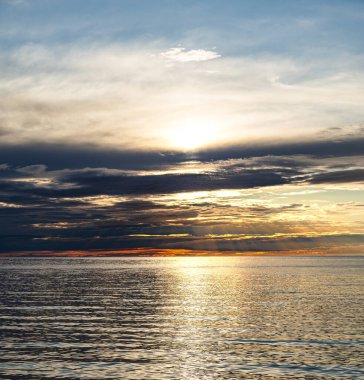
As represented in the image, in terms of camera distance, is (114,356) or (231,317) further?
(231,317)

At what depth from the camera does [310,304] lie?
253 ft

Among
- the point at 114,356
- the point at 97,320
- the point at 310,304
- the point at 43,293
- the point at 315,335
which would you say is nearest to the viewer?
the point at 114,356

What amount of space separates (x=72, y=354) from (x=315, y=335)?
23.3 meters

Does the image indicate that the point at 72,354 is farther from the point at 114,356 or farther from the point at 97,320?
the point at 97,320

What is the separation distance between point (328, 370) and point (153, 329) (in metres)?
22.1

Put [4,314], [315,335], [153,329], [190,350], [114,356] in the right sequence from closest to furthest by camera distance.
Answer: [114,356], [190,350], [315,335], [153,329], [4,314]

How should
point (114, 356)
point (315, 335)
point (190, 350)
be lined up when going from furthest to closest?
point (315, 335) < point (190, 350) < point (114, 356)

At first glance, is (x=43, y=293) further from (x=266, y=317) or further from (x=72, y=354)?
(x=72, y=354)

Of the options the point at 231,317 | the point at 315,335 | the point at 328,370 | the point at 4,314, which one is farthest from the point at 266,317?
the point at 4,314

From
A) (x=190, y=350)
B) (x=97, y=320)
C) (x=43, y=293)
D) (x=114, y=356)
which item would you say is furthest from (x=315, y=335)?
(x=43, y=293)

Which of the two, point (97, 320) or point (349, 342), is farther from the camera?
point (97, 320)

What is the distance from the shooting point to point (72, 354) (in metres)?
41.5

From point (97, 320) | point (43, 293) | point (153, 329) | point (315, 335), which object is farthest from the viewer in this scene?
point (43, 293)

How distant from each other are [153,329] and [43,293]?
156ft
